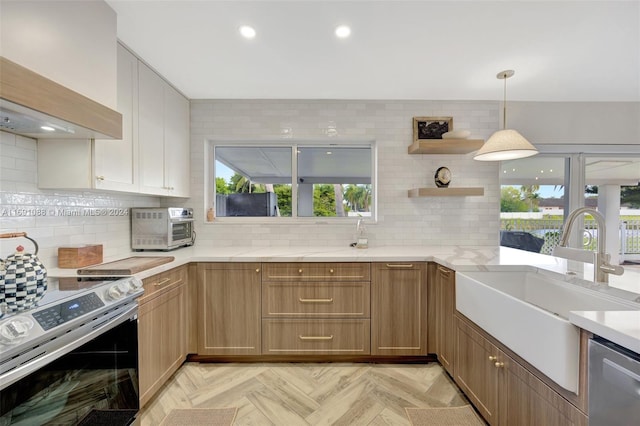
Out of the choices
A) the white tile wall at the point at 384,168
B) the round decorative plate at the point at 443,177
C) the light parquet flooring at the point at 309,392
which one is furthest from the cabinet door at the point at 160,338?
the round decorative plate at the point at 443,177

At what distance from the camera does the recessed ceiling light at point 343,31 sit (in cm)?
185

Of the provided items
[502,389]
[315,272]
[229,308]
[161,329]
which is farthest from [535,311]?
[161,329]

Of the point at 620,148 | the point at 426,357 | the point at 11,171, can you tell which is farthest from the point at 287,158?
the point at 620,148

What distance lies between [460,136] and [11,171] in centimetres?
327

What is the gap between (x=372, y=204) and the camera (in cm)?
313

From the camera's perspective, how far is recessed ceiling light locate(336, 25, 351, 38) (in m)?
1.85

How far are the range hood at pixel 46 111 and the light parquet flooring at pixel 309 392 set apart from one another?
1.68m

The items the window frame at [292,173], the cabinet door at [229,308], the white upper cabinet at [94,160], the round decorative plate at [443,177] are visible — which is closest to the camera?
the white upper cabinet at [94,160]

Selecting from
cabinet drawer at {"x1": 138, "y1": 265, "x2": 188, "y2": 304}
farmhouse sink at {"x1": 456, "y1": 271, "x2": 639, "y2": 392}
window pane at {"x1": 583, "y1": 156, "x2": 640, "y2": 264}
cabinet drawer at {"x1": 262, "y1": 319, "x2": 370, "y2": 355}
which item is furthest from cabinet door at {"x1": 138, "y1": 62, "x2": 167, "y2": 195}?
window pane at {"x1": 583, "y1": 156, "x2": 640, "y2": 264}

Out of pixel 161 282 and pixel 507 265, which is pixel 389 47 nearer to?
pixel 507 265

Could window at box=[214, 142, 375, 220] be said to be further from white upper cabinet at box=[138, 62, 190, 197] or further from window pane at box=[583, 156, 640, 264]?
window pane at box=[583, 156, 640, 264]

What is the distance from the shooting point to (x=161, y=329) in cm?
196

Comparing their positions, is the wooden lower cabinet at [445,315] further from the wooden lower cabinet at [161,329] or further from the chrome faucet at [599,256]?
the wooden lower cabinet at [161,329]

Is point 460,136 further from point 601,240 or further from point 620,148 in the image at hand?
point 620,148
